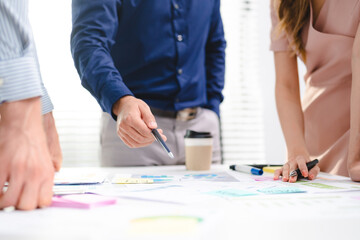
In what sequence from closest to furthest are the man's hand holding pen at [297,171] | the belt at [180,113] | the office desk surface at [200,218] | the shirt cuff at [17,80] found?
the office desk surface at [200,218] → the shirt cuff at [17,80] → the man's hand holding pen at [297,171] → the belt at [180,113]

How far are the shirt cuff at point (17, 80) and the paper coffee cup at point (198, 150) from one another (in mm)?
648

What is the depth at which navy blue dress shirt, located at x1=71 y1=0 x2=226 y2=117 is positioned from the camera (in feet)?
4.00

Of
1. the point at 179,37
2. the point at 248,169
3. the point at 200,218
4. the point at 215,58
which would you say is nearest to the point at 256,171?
the point at 248,169

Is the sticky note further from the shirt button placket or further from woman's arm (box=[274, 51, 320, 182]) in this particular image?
the shirt button placket

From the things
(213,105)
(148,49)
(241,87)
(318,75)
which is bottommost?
(241,87)

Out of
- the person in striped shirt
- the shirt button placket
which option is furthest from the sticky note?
the shirt button placket

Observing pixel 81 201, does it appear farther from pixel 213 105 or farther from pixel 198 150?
pixel 213 105

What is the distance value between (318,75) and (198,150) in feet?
1.58

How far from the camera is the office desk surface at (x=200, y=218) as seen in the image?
414 mm

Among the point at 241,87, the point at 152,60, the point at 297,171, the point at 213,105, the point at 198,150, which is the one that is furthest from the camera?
the point at 241,87

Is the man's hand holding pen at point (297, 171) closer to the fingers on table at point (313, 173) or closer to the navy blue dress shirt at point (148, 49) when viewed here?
the fingers on table at point (313, 173)

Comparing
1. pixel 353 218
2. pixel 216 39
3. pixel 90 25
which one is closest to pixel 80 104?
pixel 216 39

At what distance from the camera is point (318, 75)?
4.02 feet

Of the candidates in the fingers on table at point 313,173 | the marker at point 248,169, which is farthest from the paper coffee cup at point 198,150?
the fingers on table at point 313,173
